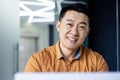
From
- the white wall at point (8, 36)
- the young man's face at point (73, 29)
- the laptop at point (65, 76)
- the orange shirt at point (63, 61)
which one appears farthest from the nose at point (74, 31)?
the laptop at point (65, 76)

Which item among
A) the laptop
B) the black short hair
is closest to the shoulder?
the black short hair

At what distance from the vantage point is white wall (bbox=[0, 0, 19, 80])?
70.6 inches

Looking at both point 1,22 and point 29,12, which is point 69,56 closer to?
point 29,12

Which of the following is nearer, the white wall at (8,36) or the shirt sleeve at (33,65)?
the shirt sleeve at (33,65)

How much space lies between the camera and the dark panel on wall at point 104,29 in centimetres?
168

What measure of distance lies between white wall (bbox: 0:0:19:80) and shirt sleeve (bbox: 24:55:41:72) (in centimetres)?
25

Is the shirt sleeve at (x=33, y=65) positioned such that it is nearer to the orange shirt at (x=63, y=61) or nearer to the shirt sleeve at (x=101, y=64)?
the orange shirt at (x=63, y=61)

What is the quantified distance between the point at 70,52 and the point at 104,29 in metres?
0.35

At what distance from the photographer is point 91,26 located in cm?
162

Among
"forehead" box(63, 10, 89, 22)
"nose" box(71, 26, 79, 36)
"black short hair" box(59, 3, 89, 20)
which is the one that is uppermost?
"black short hair" box(59, 3, 89, 20)

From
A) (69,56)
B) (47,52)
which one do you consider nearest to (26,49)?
(47,52)

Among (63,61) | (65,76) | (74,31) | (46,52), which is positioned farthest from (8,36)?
(65,76)

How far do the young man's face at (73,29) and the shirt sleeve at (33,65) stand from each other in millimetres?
171

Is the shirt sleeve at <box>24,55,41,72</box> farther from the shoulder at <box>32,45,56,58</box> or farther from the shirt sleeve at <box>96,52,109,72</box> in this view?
the shirt sleeve at <box>96,52,109,72</box>
